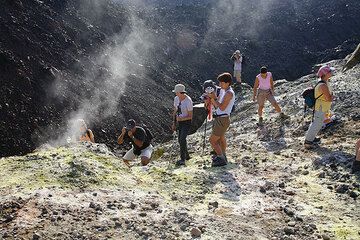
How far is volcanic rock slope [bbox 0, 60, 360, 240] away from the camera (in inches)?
198

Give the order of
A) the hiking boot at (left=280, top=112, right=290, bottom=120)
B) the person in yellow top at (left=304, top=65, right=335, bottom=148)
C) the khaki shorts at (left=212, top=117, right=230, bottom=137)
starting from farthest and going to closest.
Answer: the hiking boot at (left=280, top=112, right=290, bottom=120) < the person in yellow top at (left=304, top=65, right=335, bottom=148) < the khaki shorts at (left=212, top=117, right=230, bottom=137)

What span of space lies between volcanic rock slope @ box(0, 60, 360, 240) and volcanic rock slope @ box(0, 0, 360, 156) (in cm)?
1120

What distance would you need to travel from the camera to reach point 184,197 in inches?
251

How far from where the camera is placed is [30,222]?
4.81 metres

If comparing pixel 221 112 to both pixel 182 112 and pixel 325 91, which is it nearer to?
pixel 182 112

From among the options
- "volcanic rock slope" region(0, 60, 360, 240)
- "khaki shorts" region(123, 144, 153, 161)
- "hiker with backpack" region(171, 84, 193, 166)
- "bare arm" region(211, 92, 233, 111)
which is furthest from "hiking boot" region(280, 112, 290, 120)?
"bare arm" region(211, 92, 233, 111)

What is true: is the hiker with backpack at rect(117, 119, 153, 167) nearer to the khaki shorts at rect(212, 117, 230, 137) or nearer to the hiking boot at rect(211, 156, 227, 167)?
the hiking boot at rect(211, 156, 227, 167)

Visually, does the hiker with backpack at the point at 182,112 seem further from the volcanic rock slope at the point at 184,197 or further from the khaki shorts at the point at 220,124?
the khaki shorts at the point at 220,124

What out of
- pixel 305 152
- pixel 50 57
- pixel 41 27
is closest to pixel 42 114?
pixel 50 57

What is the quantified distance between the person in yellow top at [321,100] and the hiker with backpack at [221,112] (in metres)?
2.08

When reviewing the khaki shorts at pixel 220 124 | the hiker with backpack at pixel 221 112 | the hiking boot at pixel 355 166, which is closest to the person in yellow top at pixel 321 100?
the hiking boot at pixel 355 166

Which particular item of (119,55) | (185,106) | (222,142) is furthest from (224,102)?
(119,55)

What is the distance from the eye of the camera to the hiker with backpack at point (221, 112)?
25.7 feet

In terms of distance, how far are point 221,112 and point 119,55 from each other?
2253 cm
